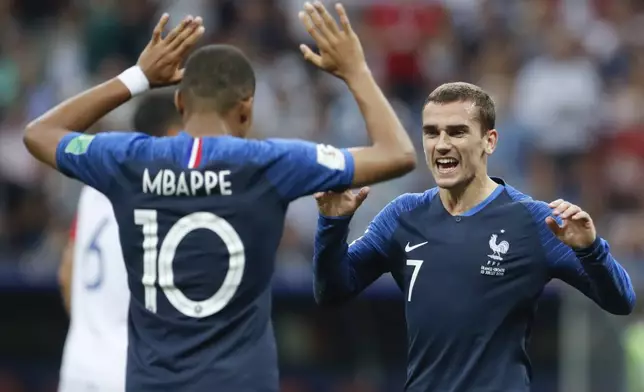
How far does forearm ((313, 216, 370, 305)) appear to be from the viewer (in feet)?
17.7

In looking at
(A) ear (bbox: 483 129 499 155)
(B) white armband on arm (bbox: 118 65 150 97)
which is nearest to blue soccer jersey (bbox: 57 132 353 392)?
(B) white armband on arm (bbox: 118 65 150 97)

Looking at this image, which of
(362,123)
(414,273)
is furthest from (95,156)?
(362,123)

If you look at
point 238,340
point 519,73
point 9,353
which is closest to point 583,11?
point 519,73

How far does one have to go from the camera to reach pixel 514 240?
17.5 feet

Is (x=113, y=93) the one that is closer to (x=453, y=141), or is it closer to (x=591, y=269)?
(x=453, y=141)

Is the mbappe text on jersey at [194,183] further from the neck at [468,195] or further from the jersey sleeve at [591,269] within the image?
the jersey sleeve at [591,269]

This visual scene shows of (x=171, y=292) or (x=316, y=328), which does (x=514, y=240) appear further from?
(x=316, y=328)

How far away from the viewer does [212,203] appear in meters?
5.04

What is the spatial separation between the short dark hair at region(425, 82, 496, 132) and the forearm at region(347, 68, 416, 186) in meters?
0.35

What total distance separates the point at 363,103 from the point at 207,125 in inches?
24.5

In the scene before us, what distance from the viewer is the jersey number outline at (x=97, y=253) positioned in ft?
20.5

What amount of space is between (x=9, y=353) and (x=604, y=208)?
5.13 meters

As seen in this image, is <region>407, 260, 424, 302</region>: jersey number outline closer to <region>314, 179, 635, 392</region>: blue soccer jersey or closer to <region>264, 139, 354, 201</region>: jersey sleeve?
<region>314, 179, 635, 392</region>: blue soccer jersey

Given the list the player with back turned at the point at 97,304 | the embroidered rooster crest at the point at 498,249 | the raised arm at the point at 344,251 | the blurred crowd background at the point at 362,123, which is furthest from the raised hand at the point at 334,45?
the blurred crowd background at the point at 362,123
